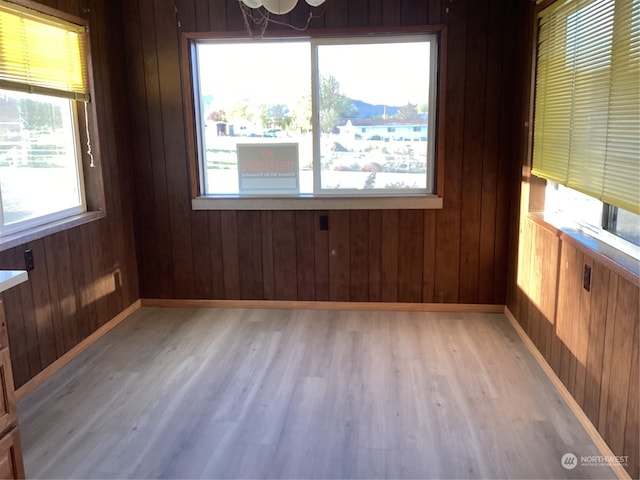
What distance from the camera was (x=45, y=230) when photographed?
10.3 feet

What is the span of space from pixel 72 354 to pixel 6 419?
1519 mm

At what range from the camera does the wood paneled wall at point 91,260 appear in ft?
9.77

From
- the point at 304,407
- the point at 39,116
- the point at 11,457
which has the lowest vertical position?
the point at 304,407

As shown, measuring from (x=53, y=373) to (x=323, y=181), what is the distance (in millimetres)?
2378

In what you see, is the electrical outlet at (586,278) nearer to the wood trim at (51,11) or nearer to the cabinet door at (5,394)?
the cabinet door at (5,394)

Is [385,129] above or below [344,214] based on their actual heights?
above

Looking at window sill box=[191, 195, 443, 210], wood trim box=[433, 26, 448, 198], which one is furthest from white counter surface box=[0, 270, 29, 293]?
wood trim box=[433, 26, 448, 198]

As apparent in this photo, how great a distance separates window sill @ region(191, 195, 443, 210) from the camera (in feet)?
13.3

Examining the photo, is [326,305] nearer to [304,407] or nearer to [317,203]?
[317,203]

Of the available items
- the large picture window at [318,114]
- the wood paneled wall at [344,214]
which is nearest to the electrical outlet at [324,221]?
the wood paneled wall at [344,214]

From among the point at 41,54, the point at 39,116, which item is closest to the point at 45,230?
the point at 39,116

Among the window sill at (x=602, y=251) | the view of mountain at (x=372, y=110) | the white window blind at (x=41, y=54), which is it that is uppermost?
the white window blind at (x=41, y=54)

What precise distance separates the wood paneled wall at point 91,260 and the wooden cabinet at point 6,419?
3.13ft

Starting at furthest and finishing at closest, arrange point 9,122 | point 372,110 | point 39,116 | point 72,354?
point 372,110 < point 72,354 < point 39,116 < point 9,122
